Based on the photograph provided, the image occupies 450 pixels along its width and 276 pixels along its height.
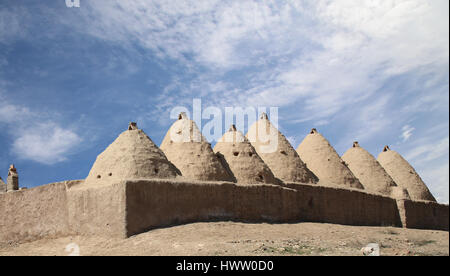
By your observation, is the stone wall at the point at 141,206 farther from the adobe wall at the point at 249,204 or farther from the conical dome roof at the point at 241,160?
the conical dome roof at the point at 241,160

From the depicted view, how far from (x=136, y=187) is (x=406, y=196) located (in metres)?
19.8

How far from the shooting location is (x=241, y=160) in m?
23.0

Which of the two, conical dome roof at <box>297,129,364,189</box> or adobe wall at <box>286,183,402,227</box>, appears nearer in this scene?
adobe wall at <box>286,183,402,227</box>

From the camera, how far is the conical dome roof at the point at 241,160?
22.5 m

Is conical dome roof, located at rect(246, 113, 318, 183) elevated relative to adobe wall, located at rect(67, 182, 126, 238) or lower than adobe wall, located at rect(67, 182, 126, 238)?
elevated

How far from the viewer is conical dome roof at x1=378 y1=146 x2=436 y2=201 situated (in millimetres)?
33906

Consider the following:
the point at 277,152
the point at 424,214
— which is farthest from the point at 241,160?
the point at 424,214

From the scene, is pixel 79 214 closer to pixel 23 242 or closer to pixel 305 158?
pixel 23 242

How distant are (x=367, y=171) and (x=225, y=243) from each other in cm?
1927

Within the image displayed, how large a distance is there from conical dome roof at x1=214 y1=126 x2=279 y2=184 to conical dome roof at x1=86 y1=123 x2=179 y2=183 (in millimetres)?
3619

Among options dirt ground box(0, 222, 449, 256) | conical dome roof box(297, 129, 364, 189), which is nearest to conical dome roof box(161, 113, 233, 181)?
dirt ground box(0, 222, 449, 256)

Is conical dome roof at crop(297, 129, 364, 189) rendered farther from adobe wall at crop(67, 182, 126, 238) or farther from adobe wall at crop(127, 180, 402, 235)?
adobe wall at crop(67, 182, 126, 238)

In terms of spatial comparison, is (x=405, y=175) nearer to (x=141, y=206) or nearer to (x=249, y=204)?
(x=249, y=204)
